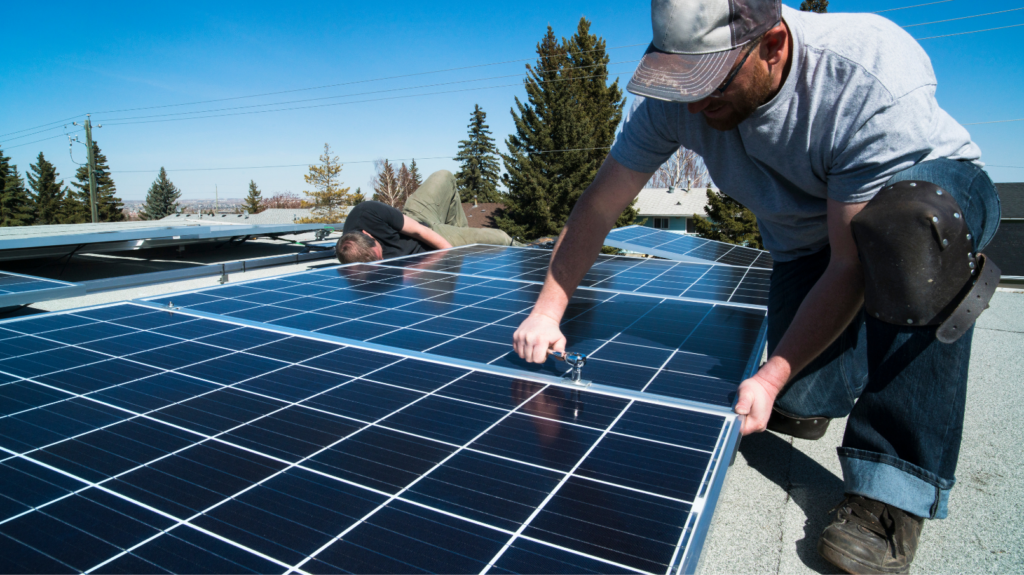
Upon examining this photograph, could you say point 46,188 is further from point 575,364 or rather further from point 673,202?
point 575,364

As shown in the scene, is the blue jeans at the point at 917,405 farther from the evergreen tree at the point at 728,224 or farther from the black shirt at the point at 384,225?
the evergreen tree at the point at 728,224

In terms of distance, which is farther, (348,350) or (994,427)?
(994,427)

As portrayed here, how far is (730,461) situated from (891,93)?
1.49m

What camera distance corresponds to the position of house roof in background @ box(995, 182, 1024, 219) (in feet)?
60.2

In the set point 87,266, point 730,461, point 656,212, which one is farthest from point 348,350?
point 656,212

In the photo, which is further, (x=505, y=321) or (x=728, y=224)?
(x=728, y=224)

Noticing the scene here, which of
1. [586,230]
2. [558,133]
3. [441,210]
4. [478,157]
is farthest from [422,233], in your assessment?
[478,157]

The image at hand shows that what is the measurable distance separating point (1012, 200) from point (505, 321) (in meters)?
23.6

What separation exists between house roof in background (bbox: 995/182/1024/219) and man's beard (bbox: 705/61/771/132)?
21.1m

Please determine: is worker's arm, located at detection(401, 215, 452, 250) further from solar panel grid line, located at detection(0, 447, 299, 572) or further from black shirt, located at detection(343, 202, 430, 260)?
solar panel grid line, located at detection(0, 447, 299, 572)

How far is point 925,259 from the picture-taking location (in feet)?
6.51

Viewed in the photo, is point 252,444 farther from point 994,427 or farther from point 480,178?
point 480,178

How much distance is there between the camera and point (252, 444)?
6.35ft

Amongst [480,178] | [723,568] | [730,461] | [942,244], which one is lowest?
[723,568]
